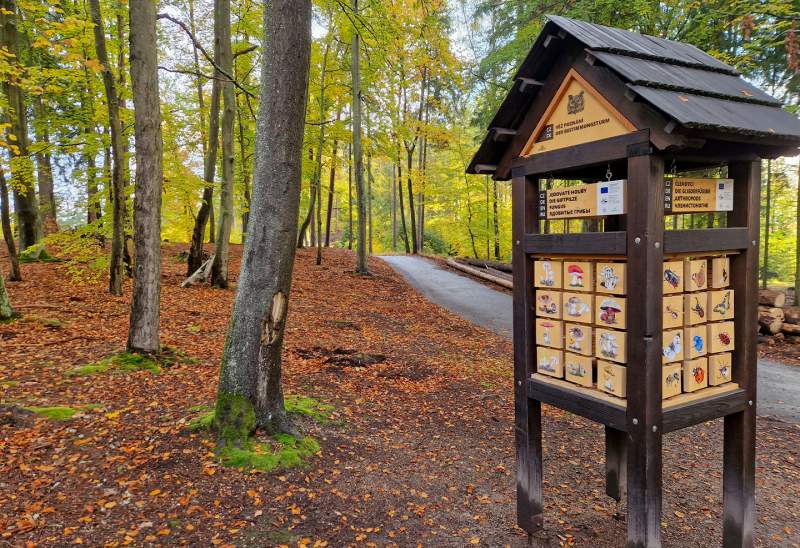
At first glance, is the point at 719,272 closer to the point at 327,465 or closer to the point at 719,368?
the point at 719,368

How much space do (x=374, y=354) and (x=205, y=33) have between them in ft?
45.7

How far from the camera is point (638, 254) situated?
2.68 m

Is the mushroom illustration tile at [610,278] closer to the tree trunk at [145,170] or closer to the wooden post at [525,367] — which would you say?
the wooden post at [525,367]

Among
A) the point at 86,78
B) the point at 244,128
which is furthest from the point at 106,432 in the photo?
the point at 244,128

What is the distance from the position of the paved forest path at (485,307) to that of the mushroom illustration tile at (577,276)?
5381 mm

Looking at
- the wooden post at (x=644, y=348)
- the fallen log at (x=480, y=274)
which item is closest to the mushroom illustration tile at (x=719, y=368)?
the wooden post at (x=644, y=348)

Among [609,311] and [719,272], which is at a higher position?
[719,272]

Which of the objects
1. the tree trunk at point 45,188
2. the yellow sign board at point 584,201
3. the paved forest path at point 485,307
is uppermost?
the tree trunk at point 45,188

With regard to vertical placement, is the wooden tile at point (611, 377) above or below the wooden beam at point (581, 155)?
below

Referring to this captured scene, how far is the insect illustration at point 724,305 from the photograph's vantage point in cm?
305

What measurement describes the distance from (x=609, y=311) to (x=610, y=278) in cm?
21

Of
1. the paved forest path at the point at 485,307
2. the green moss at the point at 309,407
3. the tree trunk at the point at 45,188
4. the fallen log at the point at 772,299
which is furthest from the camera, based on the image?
the tree trunk at the point at 45,188

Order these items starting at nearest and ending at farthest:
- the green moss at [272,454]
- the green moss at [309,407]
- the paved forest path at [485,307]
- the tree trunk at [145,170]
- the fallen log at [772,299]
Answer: the green moss at [272,454] → the green moss at [309,407] → the tree trunk at [145,170] → the paved forest path at [485,307] → the fallen log at [772,299]

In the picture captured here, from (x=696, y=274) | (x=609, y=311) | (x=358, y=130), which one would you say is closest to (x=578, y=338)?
(x=609, y=311)
